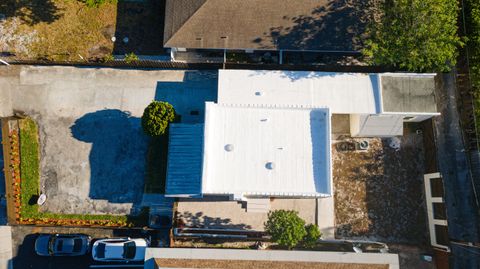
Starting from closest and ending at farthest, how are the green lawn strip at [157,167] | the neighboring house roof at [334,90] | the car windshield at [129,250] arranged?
the neighboring house roof at [334,90] → the car windshield at [129,250] → the green lawn strip at [157,167]

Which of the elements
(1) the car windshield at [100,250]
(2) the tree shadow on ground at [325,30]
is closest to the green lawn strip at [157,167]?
(1) the car windshield at [100,250]

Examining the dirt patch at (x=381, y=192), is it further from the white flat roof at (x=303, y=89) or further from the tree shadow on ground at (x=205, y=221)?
the tree shadow on ground at (x=205, y=221)

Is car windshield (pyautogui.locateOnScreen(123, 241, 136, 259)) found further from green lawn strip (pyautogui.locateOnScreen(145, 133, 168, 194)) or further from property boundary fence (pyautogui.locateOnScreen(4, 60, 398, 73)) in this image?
property boundary fence (pyautogui.locateOnScreen(4, 60, 398, 73))

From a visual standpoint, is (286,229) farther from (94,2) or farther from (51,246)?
(94,2)

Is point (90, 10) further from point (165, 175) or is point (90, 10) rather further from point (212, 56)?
point (165, 175)

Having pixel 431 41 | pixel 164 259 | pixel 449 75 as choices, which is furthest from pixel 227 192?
pixel 449 75

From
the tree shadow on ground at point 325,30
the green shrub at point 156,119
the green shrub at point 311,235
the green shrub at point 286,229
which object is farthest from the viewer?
the tree shadow on ground at point 325,30

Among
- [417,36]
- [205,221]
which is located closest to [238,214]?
[205,221]
